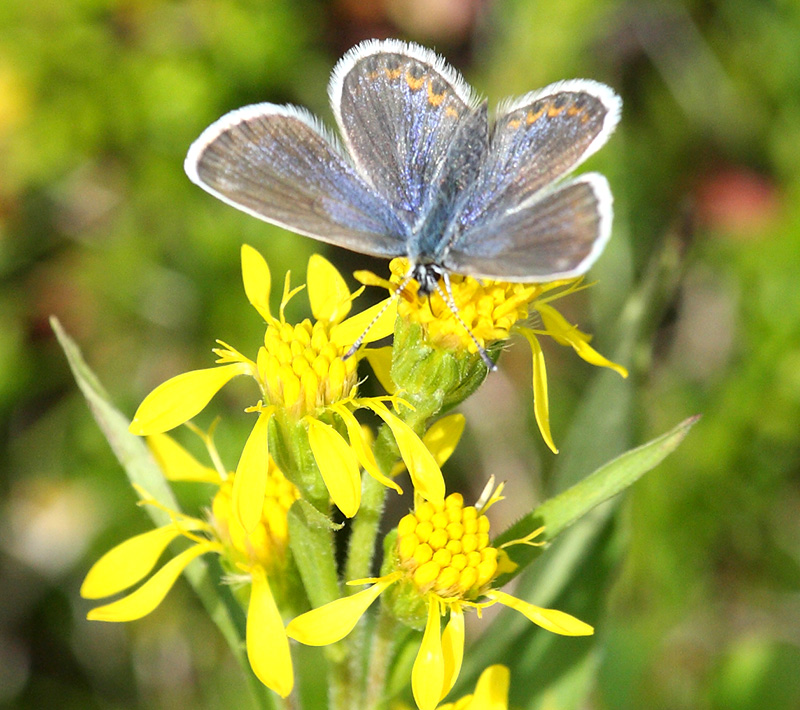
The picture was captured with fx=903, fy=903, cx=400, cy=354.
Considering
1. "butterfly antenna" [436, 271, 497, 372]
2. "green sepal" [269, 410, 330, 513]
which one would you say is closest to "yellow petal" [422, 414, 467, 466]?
"butterfly antenna" [436, 271, 497, 372]

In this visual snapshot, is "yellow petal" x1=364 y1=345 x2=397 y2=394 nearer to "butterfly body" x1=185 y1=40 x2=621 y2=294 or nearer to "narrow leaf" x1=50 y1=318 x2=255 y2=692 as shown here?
"butterfly body" x1=185 y1=40 x2=621 y2=294

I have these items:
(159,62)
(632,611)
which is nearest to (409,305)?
(632,611)

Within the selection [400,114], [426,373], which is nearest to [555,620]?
[426,373]

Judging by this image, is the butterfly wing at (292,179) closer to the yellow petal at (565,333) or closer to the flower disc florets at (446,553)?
the yellow petal at (565,333)

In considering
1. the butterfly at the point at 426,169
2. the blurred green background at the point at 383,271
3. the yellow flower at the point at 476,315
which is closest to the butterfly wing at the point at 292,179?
the butterfly at the point at 426,169

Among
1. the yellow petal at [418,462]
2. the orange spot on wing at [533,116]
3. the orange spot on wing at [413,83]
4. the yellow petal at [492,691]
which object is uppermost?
the orange spot on wing at [413,83]

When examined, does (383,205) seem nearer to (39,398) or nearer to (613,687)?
(613,687)
